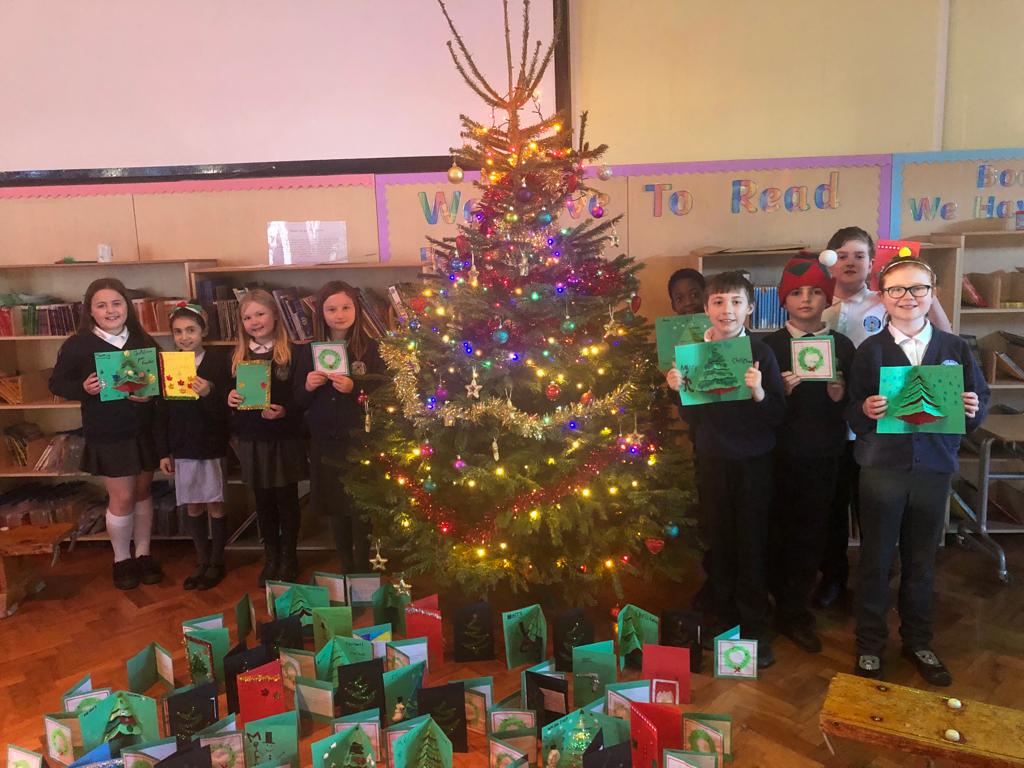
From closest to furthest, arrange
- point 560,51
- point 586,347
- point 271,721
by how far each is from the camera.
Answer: point 271,721 < point 586,347 < point 560,51

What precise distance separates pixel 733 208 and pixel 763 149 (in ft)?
1.27

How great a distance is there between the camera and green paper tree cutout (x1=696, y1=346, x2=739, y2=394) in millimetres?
2334

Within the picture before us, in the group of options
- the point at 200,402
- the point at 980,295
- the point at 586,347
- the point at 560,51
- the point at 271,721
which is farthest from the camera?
the point at 560,51

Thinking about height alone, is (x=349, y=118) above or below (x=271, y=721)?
above

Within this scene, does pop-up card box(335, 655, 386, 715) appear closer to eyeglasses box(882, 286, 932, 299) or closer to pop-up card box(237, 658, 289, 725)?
pop-up card box(237, 658, 289, 725)

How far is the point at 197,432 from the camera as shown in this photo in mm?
3334

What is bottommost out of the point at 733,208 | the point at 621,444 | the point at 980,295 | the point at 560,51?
the point at 621,444

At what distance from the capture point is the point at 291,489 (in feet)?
11.1

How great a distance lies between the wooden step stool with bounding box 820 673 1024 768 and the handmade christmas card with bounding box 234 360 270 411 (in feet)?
8.06

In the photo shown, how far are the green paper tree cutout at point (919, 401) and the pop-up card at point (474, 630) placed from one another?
162 centimetres

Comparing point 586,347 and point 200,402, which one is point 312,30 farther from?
point 586,347

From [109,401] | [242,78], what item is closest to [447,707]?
[109,401]

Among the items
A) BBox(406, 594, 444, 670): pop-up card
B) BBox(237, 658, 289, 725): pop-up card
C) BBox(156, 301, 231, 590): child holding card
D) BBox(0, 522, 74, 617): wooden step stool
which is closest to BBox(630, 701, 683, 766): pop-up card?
BBox(406, 594, 444, 670): pop-up card

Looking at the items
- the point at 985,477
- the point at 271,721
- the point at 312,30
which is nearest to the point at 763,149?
the point at 985,477
